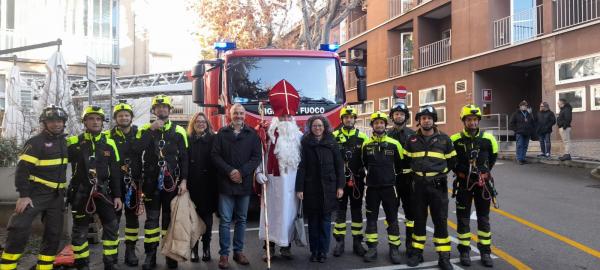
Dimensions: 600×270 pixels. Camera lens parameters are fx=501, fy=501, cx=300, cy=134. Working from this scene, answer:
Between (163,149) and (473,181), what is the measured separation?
3720 millimetres

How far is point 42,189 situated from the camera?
5344mm

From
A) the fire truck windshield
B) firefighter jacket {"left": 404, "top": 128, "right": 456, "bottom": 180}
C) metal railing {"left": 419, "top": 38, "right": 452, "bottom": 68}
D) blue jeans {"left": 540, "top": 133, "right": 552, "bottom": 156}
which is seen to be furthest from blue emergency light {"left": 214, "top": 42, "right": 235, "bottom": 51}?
metal railing {"left": 419, "top": 38, "right": 452, "bottom": 68}

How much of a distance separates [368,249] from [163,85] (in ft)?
52.2

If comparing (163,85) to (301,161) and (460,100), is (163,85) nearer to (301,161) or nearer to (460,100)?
(460,100)

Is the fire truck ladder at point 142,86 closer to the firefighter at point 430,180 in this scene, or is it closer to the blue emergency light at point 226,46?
the blue emergency light at point 226,46

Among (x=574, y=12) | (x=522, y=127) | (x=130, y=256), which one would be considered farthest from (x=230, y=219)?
(x=574, y=12)

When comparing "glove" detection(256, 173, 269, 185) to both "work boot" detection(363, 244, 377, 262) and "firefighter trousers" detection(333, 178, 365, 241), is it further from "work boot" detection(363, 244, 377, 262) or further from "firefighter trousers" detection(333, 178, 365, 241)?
"work boot" detection(363, 244, 377, 262)

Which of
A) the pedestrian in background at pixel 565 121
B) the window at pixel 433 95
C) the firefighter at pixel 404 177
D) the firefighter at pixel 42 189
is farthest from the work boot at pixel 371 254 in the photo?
the window at pixel 433 95

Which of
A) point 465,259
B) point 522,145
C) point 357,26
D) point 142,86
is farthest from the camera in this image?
point 357,26

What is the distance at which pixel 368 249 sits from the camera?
624 centimetres

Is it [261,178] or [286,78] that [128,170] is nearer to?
[261,178]

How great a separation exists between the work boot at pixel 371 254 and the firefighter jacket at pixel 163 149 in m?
2.38

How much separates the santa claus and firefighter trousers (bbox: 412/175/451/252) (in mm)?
1466

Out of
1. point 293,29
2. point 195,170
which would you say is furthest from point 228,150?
point 293,29
